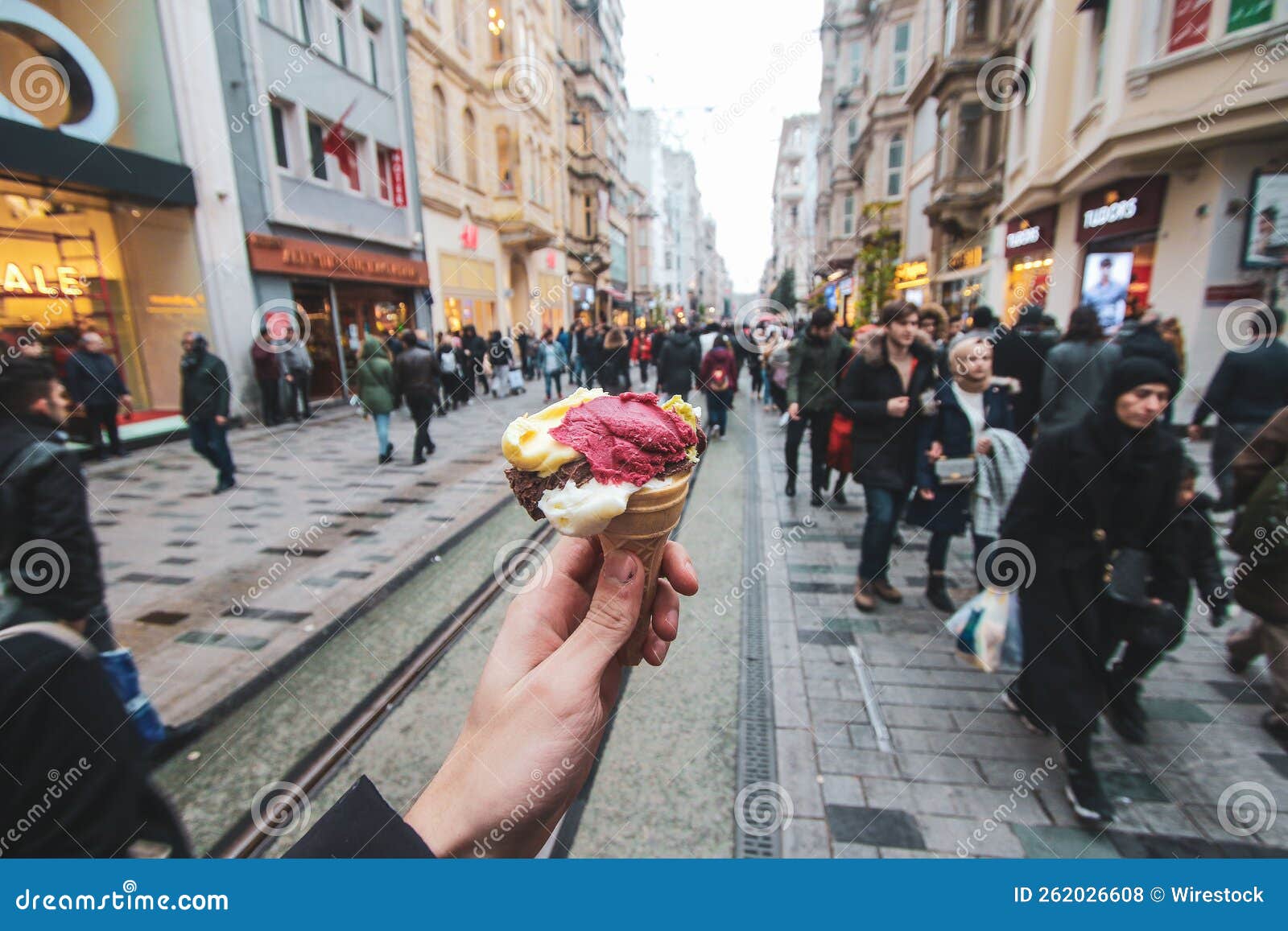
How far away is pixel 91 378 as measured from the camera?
29.2ft

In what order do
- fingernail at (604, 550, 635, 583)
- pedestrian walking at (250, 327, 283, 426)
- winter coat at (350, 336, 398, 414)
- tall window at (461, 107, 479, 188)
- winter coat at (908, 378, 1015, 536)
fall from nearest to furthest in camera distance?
fingernail at (604, 550, 635, 583) → winter coat at (908, 378, 1015, 536) → winter coat at (350, 336, 398, 414) → pedestrian walking at (250, 327, 283, 426) → tall window at (461, 107, 479, 188)

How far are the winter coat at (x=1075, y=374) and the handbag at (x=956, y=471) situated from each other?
1798 mm

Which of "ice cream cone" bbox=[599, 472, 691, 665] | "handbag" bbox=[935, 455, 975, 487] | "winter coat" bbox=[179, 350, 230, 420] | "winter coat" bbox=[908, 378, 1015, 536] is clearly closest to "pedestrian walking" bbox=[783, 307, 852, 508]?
"winter coat" bbox=[908, 378, 1015, 536]

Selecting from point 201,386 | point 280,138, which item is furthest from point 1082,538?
point 280,138

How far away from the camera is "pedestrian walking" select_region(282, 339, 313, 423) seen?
1283cm

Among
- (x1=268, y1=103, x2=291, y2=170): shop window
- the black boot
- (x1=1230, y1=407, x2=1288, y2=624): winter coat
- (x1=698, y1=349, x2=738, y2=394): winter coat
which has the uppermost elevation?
(x1=268, y1=103, x2=291, y2=170): shop window

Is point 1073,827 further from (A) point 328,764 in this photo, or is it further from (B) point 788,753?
(A) point 328,764

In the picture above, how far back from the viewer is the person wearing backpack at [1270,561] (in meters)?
2.97

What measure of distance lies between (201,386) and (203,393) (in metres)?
0.10

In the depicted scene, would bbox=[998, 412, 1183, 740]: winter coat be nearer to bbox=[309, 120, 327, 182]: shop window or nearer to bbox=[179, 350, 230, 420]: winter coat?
bbox=[179, 350, 230, 420]: winter coat

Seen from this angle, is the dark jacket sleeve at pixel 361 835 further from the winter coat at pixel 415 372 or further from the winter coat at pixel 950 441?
the winter coat at pixel 415 372

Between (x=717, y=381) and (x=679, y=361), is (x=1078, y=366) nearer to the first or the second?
(x=717, y=381)

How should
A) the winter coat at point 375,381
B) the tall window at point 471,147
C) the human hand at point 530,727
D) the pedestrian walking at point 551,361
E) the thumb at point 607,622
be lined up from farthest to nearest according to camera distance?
1. the tall window at point 471,147
2. the pedestrian walking at point 551,361
3. the winter coat at point 375,381
4. the thumb at point 607,622
5. the human hand at point 530,727

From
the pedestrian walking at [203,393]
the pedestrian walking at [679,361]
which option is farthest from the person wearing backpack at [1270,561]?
the pedestrian walking at [203,393]
